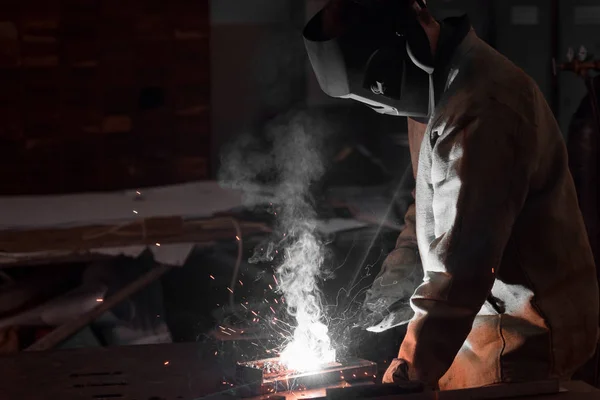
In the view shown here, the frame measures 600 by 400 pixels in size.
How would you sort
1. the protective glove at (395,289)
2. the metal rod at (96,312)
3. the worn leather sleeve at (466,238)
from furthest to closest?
the metal rod at (96,312), the protective glove at (395,289), the worn leather sleeve at (466,238)

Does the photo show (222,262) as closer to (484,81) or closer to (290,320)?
(290,320)

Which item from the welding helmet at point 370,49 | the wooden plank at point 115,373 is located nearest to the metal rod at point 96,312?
the wooden plank at point 115,373

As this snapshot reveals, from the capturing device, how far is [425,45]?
1572 mm

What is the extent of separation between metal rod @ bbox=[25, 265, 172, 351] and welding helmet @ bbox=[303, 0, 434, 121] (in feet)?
5.74

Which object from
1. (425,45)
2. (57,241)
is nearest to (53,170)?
(57,241)

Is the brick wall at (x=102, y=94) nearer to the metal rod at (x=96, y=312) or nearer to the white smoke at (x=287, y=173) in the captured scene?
the white smoke at (x=287, y=173)

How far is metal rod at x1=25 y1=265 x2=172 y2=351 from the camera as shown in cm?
289

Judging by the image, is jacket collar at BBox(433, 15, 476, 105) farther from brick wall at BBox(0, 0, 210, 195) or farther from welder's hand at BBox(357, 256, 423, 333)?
brick wall at BBox(0, 0, 210, 195)

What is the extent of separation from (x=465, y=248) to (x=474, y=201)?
88 millimetres

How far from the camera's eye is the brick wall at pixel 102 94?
325 cm

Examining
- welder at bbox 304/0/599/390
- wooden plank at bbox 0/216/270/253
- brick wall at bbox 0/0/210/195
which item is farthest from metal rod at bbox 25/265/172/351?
welder at bbox 304/0/599/390

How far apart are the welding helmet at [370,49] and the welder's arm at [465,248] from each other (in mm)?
252

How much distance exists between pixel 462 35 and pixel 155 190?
6.75ft

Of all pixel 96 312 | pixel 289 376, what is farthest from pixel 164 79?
pixel 289 376
